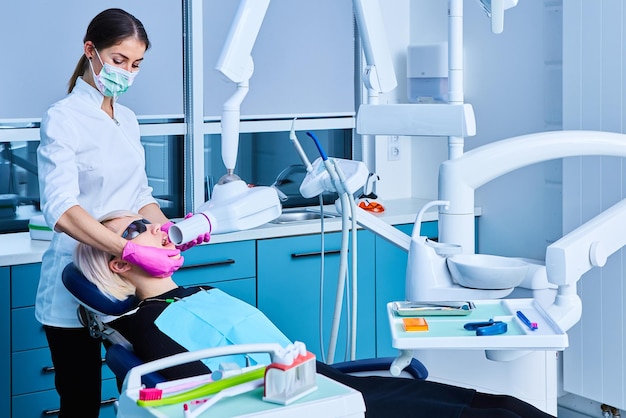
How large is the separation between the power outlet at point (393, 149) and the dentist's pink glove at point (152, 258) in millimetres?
1994

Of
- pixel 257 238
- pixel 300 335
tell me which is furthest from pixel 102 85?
pixel 300 335

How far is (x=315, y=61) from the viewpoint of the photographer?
3.70 metres

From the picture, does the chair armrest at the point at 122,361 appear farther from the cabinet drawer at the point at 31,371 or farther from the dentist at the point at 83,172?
the cabinet drawer at the point at 31,371

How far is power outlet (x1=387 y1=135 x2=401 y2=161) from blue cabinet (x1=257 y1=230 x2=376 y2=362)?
585 millimetres

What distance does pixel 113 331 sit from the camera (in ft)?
6.54

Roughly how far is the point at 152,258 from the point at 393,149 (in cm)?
208

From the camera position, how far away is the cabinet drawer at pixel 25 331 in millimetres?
2645

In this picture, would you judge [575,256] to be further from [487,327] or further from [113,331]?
[113,331]

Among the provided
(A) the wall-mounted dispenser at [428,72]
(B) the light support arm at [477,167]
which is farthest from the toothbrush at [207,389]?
(A) the wall-mounted dispenser at [428,72]

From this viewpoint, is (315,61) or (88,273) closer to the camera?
(88,273)

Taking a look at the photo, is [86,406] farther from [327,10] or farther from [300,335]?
[327,10]

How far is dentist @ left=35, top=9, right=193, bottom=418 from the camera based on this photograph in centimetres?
207

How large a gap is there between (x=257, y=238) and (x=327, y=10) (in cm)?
113

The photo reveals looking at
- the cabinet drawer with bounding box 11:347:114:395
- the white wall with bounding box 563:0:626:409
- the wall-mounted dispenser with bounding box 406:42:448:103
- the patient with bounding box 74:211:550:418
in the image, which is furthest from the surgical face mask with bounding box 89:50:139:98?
the wall-mounted dispenser with bounding box 406:42:448:103
